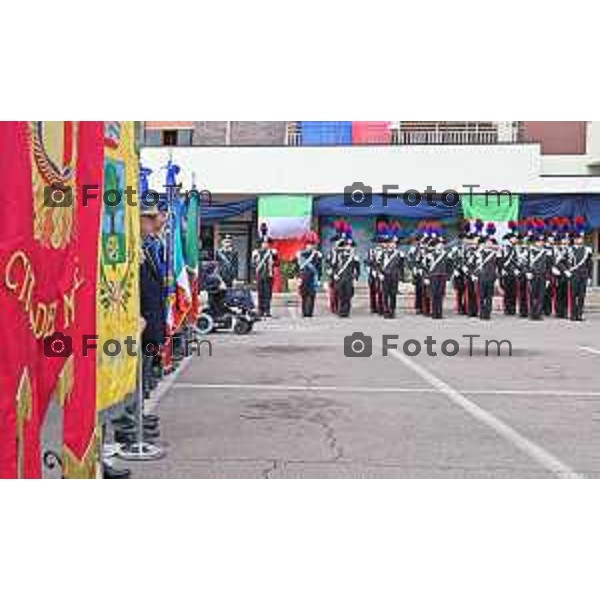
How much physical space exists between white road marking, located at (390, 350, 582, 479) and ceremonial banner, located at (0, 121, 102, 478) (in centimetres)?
294

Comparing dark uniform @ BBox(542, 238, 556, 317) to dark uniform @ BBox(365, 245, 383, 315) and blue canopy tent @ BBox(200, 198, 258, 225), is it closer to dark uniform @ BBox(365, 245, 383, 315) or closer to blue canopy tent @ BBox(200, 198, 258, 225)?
dark uniform @ BBox(365, 245, 383, 315)

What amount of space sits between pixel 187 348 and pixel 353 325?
5.34 meters

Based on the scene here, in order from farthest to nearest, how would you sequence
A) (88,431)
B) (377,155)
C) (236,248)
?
1. (377,155)
2. (236,248)
3. (88,431)

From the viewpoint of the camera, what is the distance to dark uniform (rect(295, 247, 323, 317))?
1714 cm

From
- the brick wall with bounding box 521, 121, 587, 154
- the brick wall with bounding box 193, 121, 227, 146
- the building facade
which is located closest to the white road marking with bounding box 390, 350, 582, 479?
the building facade

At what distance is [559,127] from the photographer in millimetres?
21891

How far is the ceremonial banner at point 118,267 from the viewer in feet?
15.4

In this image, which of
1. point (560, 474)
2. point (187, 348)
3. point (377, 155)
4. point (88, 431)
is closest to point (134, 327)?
point (88, 431)

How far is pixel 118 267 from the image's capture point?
4.98 meters

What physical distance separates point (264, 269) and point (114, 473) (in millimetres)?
10830

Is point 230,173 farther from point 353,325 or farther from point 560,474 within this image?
point 560,474

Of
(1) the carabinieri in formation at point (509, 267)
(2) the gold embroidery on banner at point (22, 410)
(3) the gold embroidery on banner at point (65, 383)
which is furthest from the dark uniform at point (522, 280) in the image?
(2) the gold embroidery on banner at point (22, 410)

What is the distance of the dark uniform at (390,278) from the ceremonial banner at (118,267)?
Answer: 12.4m

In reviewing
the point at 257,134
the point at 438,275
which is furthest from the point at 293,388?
the point at 257,134
